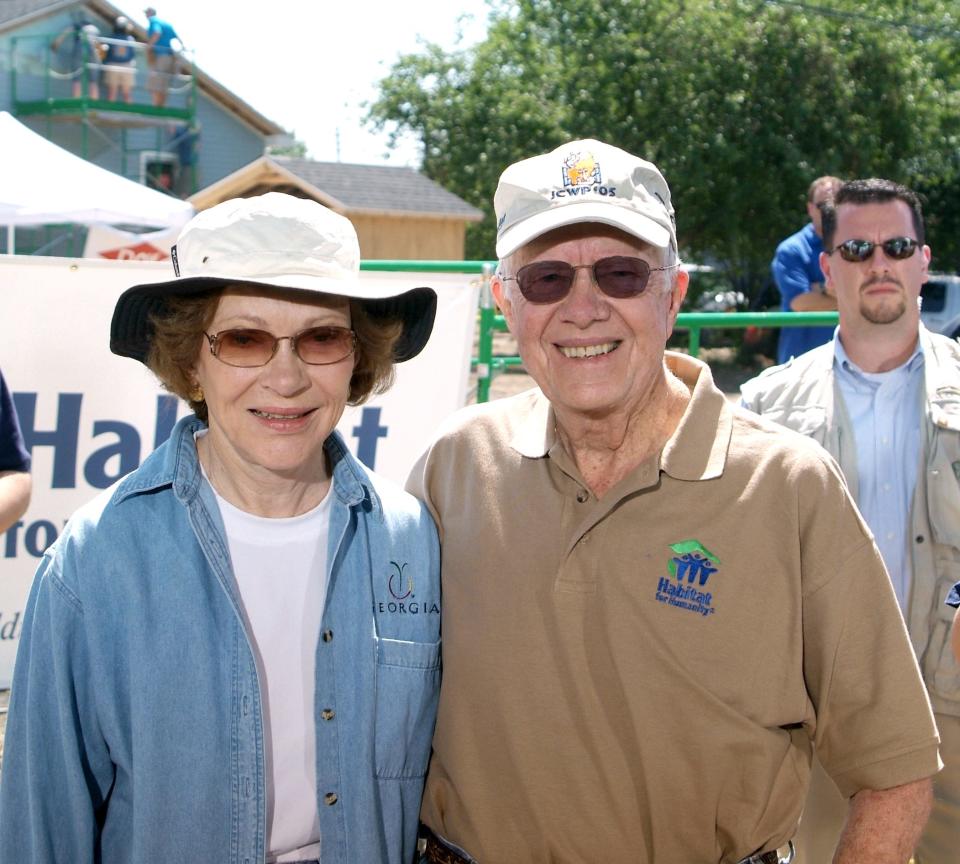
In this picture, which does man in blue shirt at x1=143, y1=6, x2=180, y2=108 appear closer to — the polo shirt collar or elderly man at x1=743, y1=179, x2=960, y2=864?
elderly man at x1=743, y1=179, x2=960, y2=864

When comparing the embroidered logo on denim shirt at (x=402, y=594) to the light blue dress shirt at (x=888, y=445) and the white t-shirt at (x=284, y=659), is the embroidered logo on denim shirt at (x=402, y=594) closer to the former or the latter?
the white t-shirt at (x=284, y=659)

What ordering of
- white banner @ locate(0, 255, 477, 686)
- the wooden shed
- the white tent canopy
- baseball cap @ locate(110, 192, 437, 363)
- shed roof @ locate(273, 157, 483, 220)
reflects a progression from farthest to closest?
shed roof @ locate(273, 157, 483, 220), the wooden shed, the white tent canopy, white banner @ locate(0, 255, 477, 686), baseball cap @ locate(110, 192, 437, 363)

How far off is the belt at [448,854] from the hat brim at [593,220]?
1.19 m

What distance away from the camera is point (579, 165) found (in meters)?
2.30

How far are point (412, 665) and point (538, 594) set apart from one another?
30cm

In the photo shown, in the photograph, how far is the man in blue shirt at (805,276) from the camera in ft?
21.7

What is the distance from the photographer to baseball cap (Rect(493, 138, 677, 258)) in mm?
2248

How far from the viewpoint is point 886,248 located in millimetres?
3801

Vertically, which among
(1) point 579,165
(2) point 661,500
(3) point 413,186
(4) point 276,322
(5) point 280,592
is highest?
(3) point 413,186

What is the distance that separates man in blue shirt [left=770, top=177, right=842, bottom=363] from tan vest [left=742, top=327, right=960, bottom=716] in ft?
9.48

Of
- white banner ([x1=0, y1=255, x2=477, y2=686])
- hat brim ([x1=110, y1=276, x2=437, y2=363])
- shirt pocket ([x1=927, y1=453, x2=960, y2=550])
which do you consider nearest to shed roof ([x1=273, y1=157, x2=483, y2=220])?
white banner ([x1=0, y1=255, x2=477, y2=686])

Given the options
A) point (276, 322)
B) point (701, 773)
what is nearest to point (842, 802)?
point (701, 773)

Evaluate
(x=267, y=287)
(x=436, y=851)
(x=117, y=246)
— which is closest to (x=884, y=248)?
(x=267, y=287)

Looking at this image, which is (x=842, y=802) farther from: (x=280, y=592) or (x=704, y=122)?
(x=704, y=122)
